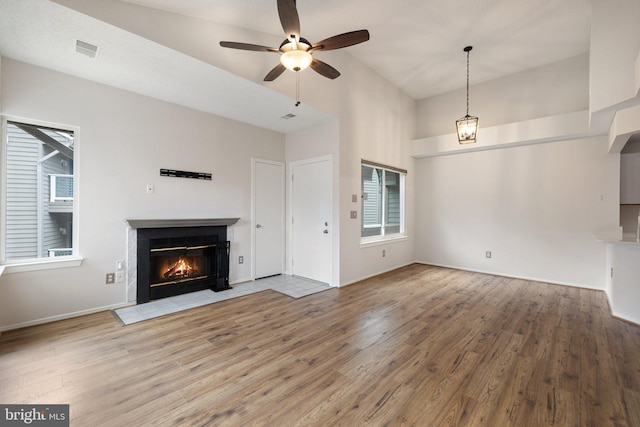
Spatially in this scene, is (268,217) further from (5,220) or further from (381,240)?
(5,220)

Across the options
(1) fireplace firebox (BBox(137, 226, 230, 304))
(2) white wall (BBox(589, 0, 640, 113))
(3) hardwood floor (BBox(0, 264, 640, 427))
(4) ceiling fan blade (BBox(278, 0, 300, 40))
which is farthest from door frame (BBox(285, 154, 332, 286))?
(2) white wall (BBox(589, 0, 640, 113))

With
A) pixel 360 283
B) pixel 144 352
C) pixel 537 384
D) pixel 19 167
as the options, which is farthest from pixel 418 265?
pixel 19 167

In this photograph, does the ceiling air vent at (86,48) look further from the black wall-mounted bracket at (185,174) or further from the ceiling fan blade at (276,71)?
the ceiling fan blade at (276,71)

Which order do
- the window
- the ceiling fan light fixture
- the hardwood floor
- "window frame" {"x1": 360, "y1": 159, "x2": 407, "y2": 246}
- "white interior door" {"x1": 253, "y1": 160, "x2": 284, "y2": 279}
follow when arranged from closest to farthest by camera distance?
the hardwood floor → the ceiling fan light fixture → "white interior door" {"x1": 253, "y1": 160, "x2": 284, "y2": 279} → "window frame" {"x1": 360, "y1": 159, "x2": 407, "y2": 246} → the window

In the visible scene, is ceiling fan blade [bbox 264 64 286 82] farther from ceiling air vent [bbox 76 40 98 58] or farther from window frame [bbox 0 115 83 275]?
window frame [bbox 0 115 83 275]

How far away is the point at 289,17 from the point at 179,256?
3514 mm

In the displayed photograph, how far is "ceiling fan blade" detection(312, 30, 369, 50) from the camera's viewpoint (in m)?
2.36

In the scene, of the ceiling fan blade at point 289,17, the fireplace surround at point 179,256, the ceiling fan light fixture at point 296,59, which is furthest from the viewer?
the fireplace surround at point 179,256

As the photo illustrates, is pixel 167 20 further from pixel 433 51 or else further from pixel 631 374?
pixel 631 374

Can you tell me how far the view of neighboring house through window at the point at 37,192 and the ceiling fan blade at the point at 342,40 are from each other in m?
3.20

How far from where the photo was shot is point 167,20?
8.92 feet

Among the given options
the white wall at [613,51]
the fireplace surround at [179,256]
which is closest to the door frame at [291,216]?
the fireplace surround at [179,256]

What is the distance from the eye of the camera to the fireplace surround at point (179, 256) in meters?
3.66

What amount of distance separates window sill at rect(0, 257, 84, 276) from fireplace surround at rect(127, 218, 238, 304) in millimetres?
636
